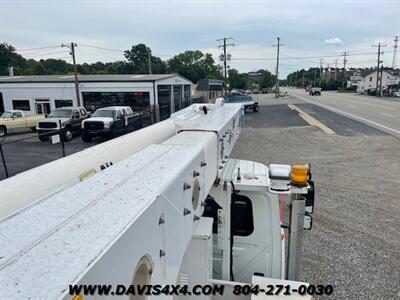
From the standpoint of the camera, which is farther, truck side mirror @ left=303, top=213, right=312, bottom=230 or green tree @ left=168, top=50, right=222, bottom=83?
green tree @ left=168, top=50, right=222, bottom=83

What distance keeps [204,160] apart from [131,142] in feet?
3.38

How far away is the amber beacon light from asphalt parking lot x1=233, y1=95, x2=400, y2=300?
10.4ft

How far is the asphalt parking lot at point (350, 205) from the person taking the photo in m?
5.74

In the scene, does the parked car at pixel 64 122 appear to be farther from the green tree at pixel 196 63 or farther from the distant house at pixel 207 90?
the green tree at pixel 196 63

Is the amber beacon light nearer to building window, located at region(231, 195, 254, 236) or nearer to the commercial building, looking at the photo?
building window, located at region(231, 195, 254, 236)

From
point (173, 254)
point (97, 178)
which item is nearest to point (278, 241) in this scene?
point (173, 254)

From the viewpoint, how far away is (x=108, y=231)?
3.58 ft

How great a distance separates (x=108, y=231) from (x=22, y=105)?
37194 millimetres

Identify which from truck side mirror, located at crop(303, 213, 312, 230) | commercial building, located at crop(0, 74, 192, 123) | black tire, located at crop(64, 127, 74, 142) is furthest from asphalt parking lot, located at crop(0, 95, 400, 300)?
commercial building, located at crop(0, 74, 192, 123)

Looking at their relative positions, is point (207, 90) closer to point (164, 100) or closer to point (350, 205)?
point (164, 100)

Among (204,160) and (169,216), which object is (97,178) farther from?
(204,160)

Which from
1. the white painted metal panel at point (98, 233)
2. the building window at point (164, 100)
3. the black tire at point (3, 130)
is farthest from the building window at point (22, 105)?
the white painted metal panel at point (98, 233)

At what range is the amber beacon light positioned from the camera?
122 inches

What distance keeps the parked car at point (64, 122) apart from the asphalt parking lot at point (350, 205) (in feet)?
36.1
